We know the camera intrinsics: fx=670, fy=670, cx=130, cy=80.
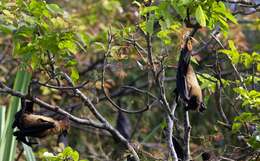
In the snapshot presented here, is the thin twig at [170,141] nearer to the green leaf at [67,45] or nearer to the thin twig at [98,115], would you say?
the thin twig at [98,115]

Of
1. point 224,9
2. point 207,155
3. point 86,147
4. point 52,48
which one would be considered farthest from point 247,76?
point 86,147

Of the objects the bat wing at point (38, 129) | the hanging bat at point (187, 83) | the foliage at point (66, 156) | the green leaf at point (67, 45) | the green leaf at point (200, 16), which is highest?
the green leaf at point (200, 16)

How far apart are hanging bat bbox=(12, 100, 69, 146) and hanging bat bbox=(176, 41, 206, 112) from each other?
2.06 ft

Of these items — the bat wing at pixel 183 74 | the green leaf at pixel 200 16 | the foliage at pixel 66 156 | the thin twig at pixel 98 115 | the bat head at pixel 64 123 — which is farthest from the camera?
the bat head at pixel 64 123

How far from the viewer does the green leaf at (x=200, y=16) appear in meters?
2.67

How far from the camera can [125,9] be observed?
7.95 m

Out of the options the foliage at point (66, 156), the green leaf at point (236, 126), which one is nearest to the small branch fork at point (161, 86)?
the green leaf at point (236, 126)

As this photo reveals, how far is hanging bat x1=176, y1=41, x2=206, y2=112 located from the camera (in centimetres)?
313

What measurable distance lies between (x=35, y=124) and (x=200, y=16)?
107cm

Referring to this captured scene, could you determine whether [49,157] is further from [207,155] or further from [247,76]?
[247,76]

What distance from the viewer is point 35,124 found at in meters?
3.30

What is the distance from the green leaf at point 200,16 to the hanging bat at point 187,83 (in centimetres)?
42

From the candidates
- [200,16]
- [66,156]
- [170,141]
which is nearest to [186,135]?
[170,141]

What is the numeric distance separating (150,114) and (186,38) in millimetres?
4844
